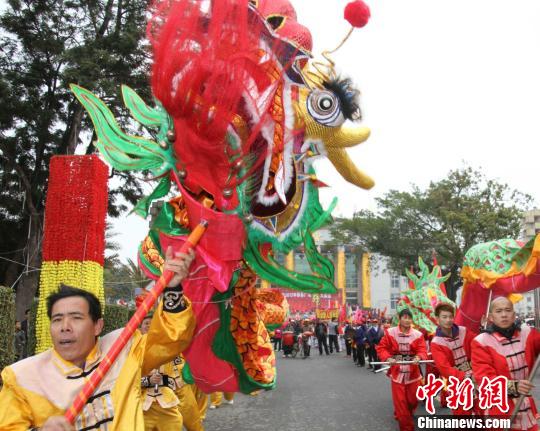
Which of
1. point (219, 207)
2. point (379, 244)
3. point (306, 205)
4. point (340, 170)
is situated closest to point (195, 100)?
point (219, 207)

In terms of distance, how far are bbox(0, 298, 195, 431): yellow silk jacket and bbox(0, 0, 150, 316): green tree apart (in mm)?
10941

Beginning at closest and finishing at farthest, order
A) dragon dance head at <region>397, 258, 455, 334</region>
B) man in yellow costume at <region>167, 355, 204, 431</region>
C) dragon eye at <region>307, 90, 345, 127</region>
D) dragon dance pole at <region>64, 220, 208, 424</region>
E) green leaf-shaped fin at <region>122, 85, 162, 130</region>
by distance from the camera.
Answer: dragon dance pole at <region>64, 220, 208, 424</region>
dragon eye at <region>307, 90, 345, 127</region>
green leaf-shaped fin at <region>122, 85, 162, 130</region>
man in yellow costume at <region>167, 355, 204, 431</region>
dragon dance head at <region>397, 258, 455, 334</region>

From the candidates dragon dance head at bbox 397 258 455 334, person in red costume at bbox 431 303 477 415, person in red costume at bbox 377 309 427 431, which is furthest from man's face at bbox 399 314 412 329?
dragon dance head at bbox 397 258 455 334

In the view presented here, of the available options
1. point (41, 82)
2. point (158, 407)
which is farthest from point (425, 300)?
point (41, 82)

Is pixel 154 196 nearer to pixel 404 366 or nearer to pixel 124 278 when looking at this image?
pixel 404 366

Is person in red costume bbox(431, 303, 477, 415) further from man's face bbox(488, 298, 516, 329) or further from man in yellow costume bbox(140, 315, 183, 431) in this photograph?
man in yellow costume bbox(140, 315, 183, 431)

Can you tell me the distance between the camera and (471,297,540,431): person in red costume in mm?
4176

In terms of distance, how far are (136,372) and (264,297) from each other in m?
2.98

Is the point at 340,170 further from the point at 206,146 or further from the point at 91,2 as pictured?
the point at 91,2

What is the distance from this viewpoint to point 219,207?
2.96 m

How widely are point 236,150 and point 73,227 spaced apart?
7172 millimetres

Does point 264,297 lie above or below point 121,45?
below

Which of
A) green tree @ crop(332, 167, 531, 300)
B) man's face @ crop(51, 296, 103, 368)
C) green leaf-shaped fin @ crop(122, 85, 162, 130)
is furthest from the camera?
green tree @ crop(332, 167, 531, 300)

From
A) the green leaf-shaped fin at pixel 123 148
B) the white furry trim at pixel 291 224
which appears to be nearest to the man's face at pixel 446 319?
the white furry trim at pixel 291 224
